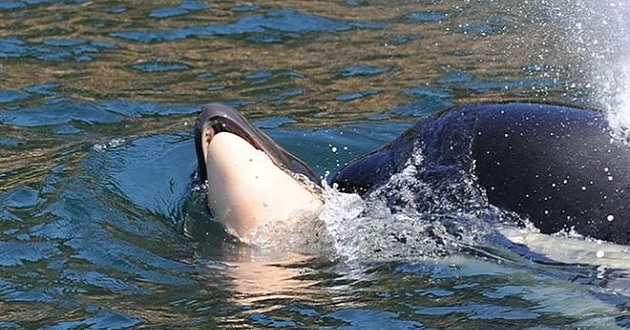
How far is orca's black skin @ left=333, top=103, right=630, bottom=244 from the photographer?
5.61 meters

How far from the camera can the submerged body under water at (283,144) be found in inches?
219

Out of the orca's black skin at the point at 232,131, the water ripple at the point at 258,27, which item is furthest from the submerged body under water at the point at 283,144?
the orca's black skin at the point at 232,131

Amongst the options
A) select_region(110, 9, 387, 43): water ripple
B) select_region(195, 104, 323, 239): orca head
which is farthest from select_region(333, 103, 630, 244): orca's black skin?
select_region(110, 9, 387, 43): water ripple

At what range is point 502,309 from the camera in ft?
17.7

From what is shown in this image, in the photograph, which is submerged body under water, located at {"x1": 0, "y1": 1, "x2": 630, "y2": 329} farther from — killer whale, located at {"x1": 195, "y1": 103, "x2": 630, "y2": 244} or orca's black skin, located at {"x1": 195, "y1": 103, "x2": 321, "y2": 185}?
orca's black skin, located at {"x1": 195, "y1": 103, "x2": 321, "y2": 185}

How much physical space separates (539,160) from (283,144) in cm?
266

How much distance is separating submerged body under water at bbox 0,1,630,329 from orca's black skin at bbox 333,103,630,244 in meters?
0.08

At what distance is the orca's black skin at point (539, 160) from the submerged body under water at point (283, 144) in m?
0.08

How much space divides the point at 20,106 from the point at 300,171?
344 centimetres

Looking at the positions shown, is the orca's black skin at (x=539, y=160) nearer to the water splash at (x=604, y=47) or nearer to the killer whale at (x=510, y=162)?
the killer whale at (x=510, y=162)

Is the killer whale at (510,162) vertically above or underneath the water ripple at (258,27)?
underneath

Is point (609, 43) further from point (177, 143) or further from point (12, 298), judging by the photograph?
point (12, 298)

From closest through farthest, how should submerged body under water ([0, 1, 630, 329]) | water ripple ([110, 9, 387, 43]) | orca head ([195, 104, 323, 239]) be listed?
submerged body under water ([0, 1, 630, 329]), orca head ([195, 104, 323, 239]), water ripple ([110, 9, 387, 43])

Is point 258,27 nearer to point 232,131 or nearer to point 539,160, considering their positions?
point 232,131
